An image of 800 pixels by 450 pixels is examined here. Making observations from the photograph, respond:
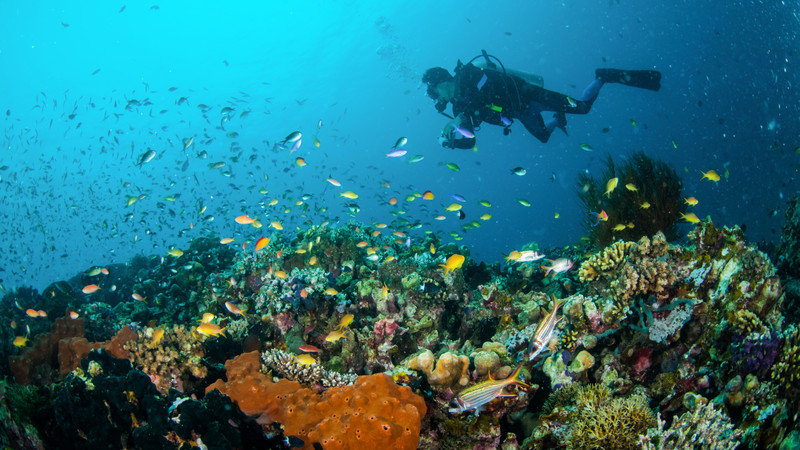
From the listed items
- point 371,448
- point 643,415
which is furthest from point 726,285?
point 371,448

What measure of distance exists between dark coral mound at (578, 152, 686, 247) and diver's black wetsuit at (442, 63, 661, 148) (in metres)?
3.71

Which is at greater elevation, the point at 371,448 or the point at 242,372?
the point at 371,448

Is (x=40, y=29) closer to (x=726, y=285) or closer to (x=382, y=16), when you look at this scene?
(x=382, y=16)

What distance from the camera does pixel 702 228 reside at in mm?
5129

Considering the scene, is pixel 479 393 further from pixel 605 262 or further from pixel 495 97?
pixel 495 97

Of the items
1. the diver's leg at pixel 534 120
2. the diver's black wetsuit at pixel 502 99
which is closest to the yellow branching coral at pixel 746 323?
the diver's black wetsuit at pixel 502 99

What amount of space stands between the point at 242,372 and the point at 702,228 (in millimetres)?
6841

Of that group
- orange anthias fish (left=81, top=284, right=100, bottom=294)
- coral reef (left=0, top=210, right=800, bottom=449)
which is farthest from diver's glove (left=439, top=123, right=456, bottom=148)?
orange anthias fish (left=81, top=284, right=100, bottom=294)

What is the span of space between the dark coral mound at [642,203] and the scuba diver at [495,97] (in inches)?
142

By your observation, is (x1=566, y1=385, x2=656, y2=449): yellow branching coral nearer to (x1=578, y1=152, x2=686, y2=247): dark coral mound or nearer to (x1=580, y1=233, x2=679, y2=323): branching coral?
(x1=580, y1=233, x2=679, y2=323): branching coral

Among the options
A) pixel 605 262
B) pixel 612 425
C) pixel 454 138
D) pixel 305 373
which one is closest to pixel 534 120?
pixel 454 138

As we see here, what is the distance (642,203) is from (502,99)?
18.6ft

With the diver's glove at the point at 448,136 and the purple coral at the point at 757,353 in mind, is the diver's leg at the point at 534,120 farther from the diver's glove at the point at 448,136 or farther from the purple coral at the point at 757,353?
the purple coral at the point at 757,353

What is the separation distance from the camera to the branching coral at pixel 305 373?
177 inches
